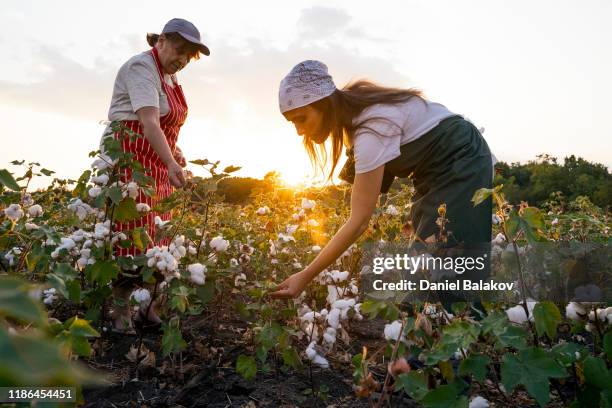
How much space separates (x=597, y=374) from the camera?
1.39m

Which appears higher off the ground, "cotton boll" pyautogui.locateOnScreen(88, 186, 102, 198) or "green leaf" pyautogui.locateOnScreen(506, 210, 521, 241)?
"cotton boll" pyautogui.locateOnScreen(88, 186, 102, 198)

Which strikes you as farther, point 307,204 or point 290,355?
point 307,204

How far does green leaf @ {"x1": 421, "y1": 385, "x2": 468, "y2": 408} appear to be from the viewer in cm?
136

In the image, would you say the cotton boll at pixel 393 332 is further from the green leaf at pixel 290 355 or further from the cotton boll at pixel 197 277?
the cotton boll at pixel 197 277

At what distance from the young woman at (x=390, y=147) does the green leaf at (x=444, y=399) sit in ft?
2.40

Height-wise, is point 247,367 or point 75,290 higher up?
point 75,290

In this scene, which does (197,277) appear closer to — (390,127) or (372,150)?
(372,150)

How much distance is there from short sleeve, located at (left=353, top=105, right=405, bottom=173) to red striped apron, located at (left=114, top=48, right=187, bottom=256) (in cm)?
101

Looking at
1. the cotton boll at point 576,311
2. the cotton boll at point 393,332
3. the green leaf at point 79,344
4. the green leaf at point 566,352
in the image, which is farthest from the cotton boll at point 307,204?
the green leaf at point 79,344

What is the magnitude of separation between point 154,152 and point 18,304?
8.73 ft

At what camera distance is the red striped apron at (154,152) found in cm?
275

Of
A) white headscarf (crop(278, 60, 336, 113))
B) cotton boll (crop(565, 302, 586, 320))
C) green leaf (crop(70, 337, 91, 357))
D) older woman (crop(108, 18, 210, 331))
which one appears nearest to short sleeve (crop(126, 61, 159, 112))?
older woman (crop(108, 18, 210, 331))

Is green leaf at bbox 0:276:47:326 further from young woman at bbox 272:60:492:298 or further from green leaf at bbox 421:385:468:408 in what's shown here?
young woman at bbox 272:60:492:298

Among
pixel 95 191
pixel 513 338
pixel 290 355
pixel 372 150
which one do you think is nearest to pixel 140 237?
pixel 95 191
